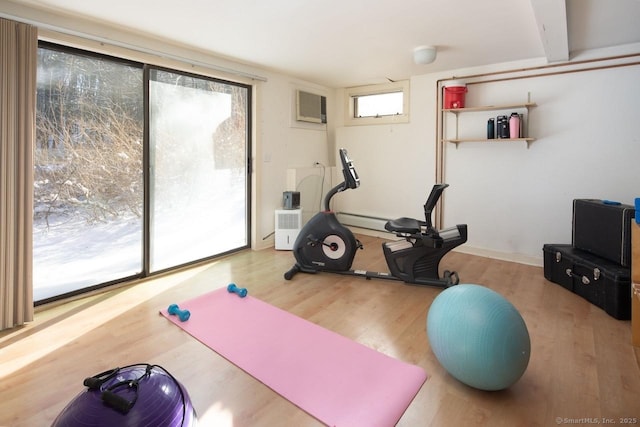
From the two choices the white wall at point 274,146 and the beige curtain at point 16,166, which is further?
the white wall at point 274,146

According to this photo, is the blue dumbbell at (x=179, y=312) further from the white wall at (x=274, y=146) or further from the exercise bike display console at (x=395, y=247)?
the white wall at (x=274, y=146)

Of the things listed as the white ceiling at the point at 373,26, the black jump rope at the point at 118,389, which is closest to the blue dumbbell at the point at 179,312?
the black jump rope at the point at 118,389

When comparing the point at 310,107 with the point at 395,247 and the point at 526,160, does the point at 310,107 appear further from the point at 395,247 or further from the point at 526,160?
the point at 526,160

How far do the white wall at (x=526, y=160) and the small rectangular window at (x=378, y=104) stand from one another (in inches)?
5.3

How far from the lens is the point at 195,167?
3.70 meters

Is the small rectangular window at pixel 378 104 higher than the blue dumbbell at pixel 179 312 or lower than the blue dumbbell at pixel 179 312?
higher

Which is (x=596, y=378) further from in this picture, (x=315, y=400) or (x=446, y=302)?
(x=315, y=400)

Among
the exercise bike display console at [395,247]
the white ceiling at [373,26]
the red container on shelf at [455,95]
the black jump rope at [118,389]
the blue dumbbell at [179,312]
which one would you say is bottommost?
the blue dumbbell at [179,312]

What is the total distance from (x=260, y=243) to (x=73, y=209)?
206cm

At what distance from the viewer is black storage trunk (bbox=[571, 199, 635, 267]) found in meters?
2.61

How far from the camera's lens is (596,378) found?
5.97ft

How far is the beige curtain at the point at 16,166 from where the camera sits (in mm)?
2252

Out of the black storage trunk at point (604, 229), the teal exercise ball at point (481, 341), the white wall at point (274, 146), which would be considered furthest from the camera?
the white wall at point (274, 146)

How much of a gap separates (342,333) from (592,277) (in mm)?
2031
